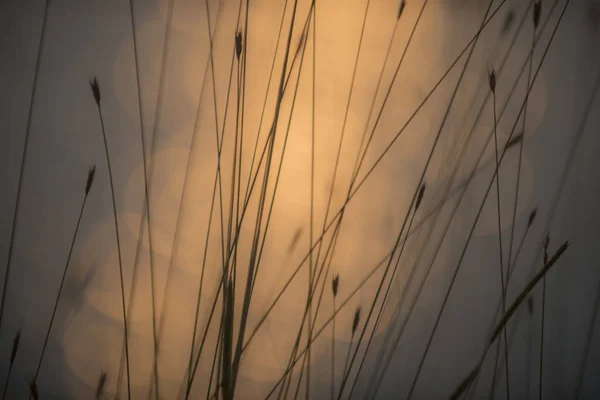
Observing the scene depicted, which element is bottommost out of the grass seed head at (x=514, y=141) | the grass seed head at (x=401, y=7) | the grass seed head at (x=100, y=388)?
the grass seed head at (x=100, y=388)

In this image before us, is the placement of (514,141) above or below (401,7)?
below

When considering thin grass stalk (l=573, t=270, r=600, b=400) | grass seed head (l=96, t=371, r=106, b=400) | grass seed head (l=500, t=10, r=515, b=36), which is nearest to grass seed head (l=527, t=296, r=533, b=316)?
thin grass stalk (l=573, t=270, r=600, b=400)

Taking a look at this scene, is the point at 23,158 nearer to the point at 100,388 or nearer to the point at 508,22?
the point at 100,388

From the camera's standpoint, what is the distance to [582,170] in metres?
0.85

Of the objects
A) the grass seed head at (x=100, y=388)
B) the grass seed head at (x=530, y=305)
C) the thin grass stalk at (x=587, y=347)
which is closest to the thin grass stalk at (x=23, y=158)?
the grass seed head at (x=100, y=388)

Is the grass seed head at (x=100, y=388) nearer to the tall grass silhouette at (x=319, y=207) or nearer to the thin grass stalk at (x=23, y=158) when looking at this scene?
the tall grass silhouette at (x=319, y=207)

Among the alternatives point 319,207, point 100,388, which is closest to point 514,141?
point 319,207

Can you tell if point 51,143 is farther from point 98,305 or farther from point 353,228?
point 353,228

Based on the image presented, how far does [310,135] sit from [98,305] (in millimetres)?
551

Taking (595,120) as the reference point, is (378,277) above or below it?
below

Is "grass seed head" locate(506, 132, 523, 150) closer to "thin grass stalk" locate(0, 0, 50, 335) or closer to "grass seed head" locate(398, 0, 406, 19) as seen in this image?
"grass seed head" locate(398, 0, 406, 19)

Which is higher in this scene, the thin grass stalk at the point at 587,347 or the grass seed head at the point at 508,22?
the grass seed head at the point at 508,22

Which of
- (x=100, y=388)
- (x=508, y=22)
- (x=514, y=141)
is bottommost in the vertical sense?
(x=100, y=388)

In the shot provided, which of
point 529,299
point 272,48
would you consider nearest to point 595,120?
point 529,299
